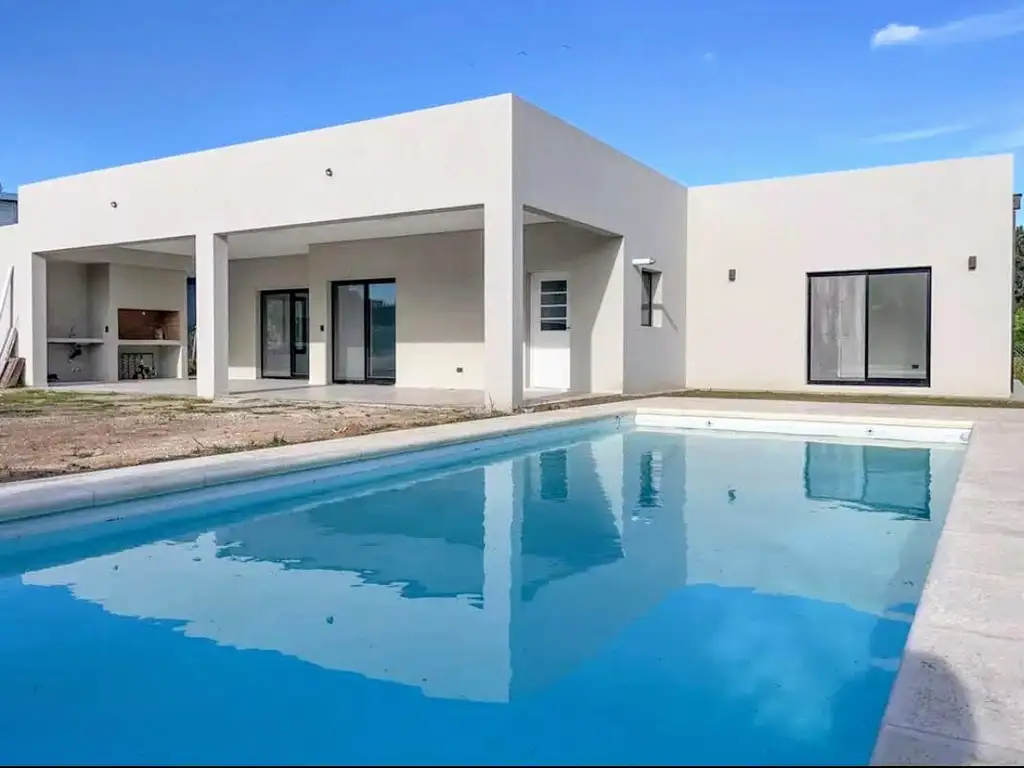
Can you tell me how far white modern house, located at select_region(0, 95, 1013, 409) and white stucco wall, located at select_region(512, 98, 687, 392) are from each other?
0.15 feet

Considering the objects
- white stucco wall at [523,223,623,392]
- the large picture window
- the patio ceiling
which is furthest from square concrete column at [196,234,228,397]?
the large picture window

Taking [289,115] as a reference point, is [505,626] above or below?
below

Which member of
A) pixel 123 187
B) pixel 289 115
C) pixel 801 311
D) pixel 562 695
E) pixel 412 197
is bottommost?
pixel 562 695

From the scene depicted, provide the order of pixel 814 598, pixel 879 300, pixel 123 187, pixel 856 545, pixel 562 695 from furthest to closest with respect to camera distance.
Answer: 1. pixel 879 300
2. pixel 123 187
3. pixel 856 545
4. pixel 814 598
5. pixel 562 695

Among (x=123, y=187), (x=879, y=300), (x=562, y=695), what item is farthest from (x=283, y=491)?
(x=879, y=300)

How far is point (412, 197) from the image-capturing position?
412 inches

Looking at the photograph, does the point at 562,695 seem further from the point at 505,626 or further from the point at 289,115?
the point at 289,115

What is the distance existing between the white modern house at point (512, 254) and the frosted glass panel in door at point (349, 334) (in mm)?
46

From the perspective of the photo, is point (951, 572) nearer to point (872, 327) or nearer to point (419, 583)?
point (419, 583)

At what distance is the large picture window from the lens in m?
18.8

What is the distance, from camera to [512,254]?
9609 mm

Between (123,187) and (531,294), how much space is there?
7368 mm

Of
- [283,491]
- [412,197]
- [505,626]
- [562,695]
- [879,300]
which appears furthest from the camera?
[879,300]

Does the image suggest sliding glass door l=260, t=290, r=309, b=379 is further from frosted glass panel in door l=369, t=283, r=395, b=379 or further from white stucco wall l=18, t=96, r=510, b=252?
white stucco wall l=18, t=96, r=510, b=252
